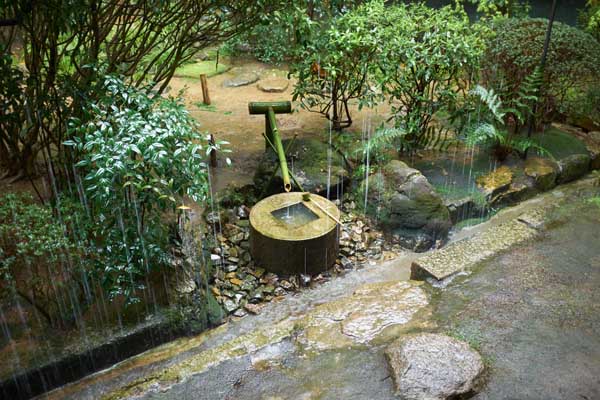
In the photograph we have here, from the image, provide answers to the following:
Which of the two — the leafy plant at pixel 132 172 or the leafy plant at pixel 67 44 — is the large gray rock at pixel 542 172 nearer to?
the leafy plant at pixel 67 44

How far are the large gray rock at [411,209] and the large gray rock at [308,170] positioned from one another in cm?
64

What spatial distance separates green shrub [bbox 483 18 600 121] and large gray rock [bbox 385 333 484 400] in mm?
4555

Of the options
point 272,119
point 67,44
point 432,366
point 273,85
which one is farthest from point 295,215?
point 273,85

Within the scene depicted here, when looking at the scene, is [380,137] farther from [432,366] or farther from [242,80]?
[242,80]

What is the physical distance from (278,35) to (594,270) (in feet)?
20.9

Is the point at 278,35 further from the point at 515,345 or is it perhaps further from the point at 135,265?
the point at 515,345

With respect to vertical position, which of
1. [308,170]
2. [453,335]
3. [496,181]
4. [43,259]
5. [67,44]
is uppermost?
[67,44]

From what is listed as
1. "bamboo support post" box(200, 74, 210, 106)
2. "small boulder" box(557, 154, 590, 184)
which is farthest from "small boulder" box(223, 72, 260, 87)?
"small boulder" box(557, 154, 590, 184)

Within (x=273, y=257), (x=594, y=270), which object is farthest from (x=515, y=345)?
(x=273, y=257)

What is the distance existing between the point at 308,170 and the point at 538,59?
3.46 meters

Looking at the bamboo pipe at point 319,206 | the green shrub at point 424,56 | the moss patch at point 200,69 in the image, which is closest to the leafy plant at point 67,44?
the green shrub at point 424,56

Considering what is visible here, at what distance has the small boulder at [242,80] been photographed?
11281mm

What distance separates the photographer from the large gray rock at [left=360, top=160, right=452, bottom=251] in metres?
6.48

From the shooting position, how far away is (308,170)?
23.6 ft
